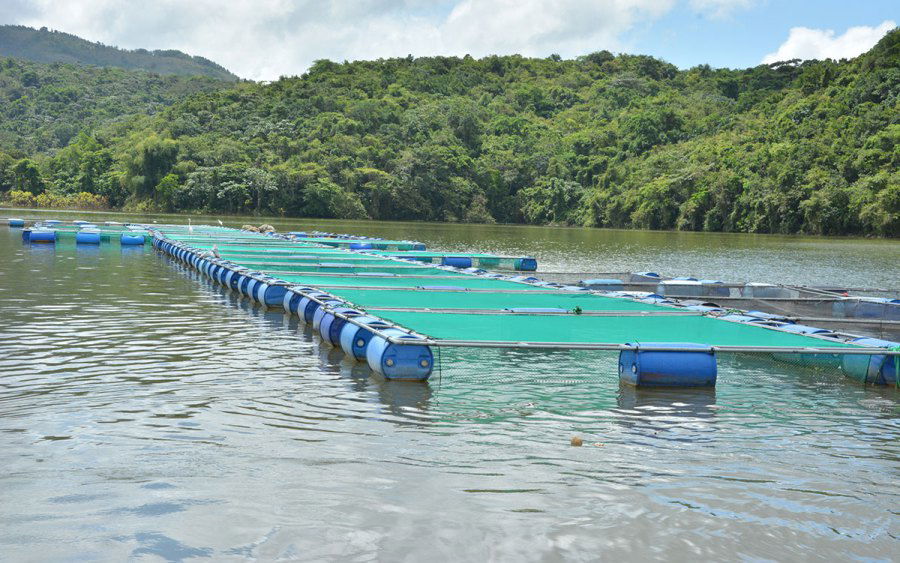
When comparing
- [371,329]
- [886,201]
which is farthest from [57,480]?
[886,201]

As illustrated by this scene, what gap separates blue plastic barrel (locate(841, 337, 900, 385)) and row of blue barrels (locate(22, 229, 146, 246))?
3712cm

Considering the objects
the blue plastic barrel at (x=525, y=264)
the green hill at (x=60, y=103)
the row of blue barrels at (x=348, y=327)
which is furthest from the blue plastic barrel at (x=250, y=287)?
the green hill at (x=60, y=103)

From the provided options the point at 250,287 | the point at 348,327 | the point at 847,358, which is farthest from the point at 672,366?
the point at 250,287

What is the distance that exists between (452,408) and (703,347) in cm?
397

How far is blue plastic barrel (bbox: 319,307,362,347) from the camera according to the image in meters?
15.4

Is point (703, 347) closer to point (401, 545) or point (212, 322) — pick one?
point (401, 545)

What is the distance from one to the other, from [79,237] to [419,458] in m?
38.3

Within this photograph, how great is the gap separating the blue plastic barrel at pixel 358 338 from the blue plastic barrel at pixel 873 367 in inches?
287

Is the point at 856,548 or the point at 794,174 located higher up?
the point at 794,174

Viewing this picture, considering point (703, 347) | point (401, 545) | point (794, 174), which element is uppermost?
point (794, 174)

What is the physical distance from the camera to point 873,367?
13695 millimetres

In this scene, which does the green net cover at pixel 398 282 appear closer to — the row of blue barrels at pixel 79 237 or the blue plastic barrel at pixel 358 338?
the blue plastic barrel at pixel 358 338

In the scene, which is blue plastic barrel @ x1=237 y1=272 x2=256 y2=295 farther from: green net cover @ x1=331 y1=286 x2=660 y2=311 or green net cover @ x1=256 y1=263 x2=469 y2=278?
green net cover @ x1=331 y1=286 x2=660 y2=311

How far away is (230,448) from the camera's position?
367 inches
